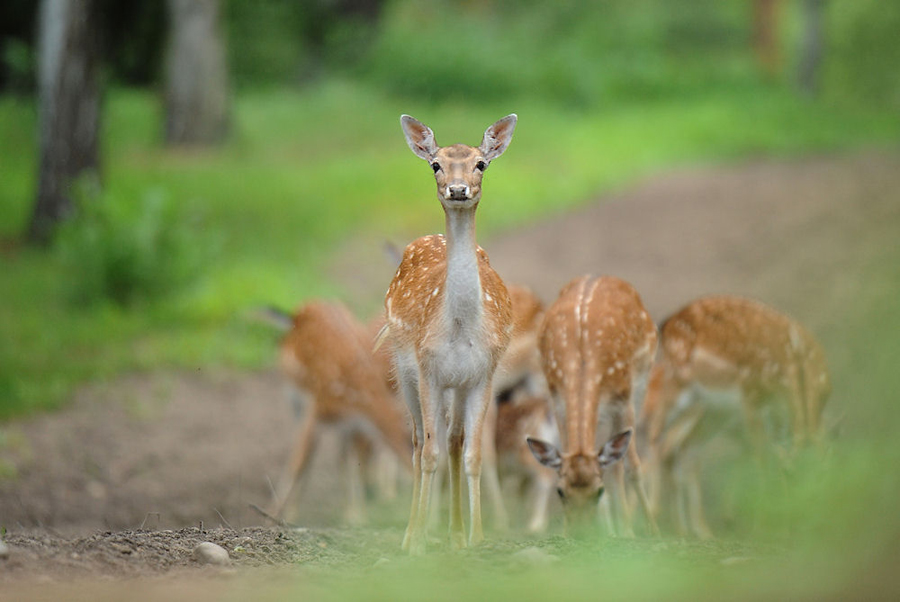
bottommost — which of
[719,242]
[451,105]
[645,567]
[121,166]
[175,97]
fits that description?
[645,567]

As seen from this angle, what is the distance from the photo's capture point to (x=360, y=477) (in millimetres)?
7770

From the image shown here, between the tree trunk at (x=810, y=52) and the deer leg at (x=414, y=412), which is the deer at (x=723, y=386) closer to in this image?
the deer leg at (x=414, y=412)

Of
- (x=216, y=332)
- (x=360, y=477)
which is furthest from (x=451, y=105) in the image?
(x=360, y=477)

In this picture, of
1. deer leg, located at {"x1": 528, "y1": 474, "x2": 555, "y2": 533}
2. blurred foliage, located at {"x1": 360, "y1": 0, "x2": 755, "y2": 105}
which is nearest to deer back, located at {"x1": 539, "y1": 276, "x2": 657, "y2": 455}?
deer leg, located at {"x1": 528, "y1": 474, "x2": 555, "y2": 533}

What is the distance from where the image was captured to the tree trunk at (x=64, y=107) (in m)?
12.4

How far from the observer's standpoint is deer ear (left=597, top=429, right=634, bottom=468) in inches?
227

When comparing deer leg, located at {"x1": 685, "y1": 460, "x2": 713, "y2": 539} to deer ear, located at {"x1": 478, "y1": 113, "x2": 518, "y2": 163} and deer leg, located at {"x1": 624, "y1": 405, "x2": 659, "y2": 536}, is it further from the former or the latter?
deer ear, located at {"x1": 478, "y1": 113, "x2": 518, "y2": 163}

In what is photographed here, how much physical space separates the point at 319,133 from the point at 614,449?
15346mm

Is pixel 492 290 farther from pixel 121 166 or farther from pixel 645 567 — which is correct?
pixel 121 166

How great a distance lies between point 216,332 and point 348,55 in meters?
15.8

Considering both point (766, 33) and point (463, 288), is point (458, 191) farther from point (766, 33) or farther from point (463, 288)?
point (766, 33)

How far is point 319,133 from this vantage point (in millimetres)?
20438

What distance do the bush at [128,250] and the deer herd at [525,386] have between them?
10.0 ft

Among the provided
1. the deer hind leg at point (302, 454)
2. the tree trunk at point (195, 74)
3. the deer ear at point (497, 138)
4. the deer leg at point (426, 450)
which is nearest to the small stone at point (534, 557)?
the deer leg at point (426, 450)
